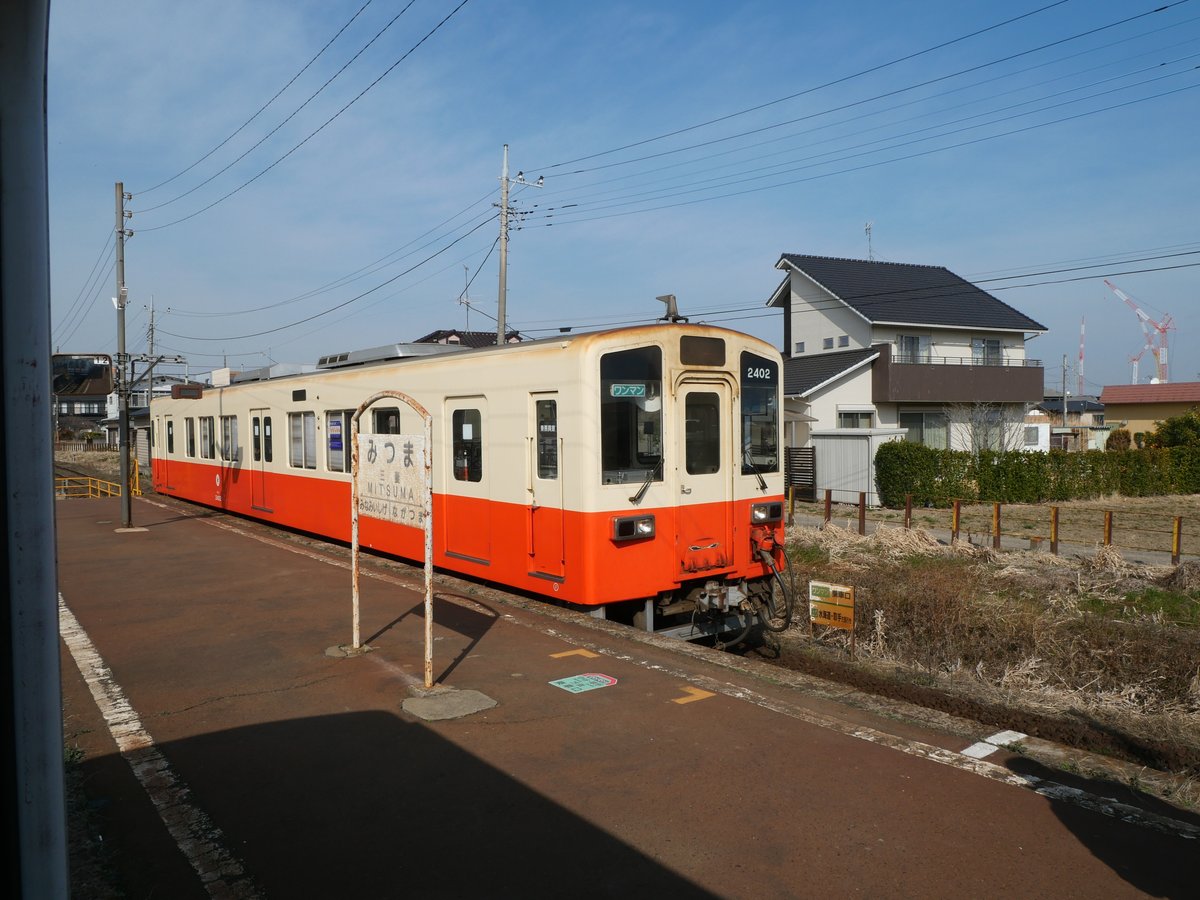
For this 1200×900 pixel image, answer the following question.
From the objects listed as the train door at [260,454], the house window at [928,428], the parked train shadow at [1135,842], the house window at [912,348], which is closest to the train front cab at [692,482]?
the parked train shadow at [1135,842]

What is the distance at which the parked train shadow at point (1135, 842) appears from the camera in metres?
3.58

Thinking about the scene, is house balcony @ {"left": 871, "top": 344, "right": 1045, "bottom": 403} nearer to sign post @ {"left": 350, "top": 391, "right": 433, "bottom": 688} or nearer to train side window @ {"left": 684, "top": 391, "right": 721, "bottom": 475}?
train side window @ {"left": 684, "top": 391, "right": 721, "bottom": 475}

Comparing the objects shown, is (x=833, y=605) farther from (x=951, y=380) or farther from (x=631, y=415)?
Answer: (x=951, y=380)

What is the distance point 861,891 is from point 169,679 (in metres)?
5.03

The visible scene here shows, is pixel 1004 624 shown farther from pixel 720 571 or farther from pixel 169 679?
pixel 169 679

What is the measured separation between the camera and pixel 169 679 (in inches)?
252

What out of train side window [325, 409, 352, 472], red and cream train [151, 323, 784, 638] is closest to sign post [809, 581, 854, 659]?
red and cream train [151, 323, 784, 638]

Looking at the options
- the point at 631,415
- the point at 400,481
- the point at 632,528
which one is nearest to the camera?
the point at 400,481

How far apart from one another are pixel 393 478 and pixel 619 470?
1.91 metres

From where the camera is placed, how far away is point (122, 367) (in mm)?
16438

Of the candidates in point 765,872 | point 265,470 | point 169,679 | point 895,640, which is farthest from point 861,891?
point 265,470

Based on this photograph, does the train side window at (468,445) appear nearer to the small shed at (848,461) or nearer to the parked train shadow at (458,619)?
the parked train shadow at (458,619)

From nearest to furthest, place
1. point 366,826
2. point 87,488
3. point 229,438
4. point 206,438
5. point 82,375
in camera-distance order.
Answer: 1. point 82,375
2. point 366,826
3. point 229,438
4. point 206,438
5. point 87,488

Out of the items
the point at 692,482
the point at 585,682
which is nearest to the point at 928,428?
the point at 692,482
